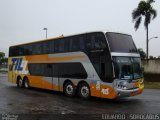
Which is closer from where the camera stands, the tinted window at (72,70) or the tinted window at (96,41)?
the tinted window at (96,41)

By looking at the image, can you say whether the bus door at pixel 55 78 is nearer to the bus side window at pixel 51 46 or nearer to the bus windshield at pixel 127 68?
the bus side window at pixel 51 46

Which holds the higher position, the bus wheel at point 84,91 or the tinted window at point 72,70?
the tinted window at point 72,70

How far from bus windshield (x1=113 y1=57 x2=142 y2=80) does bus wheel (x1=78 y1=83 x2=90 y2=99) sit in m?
2.54

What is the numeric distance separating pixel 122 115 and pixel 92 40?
5.63 m

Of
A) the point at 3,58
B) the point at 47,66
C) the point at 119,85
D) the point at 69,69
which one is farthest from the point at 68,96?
the point at 3,58

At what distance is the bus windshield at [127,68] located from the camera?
47.4 ft

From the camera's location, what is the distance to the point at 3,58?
400 feet

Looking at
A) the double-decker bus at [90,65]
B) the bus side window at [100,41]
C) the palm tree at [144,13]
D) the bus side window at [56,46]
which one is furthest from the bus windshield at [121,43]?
Result: the palm tree at [144,13]

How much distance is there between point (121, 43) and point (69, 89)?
14.9 feet

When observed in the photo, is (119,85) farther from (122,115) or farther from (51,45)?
(51,45)

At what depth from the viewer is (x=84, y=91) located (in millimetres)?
16438

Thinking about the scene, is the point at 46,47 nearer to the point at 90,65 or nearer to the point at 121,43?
the point at 90,65

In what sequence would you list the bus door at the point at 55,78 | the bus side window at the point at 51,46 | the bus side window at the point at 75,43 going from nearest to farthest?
the bus side window at the point at 75,43 → the bus door at the point at 55,78 → the bus side window at the point at 51,46

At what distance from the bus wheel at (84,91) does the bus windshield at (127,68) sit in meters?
2.54
